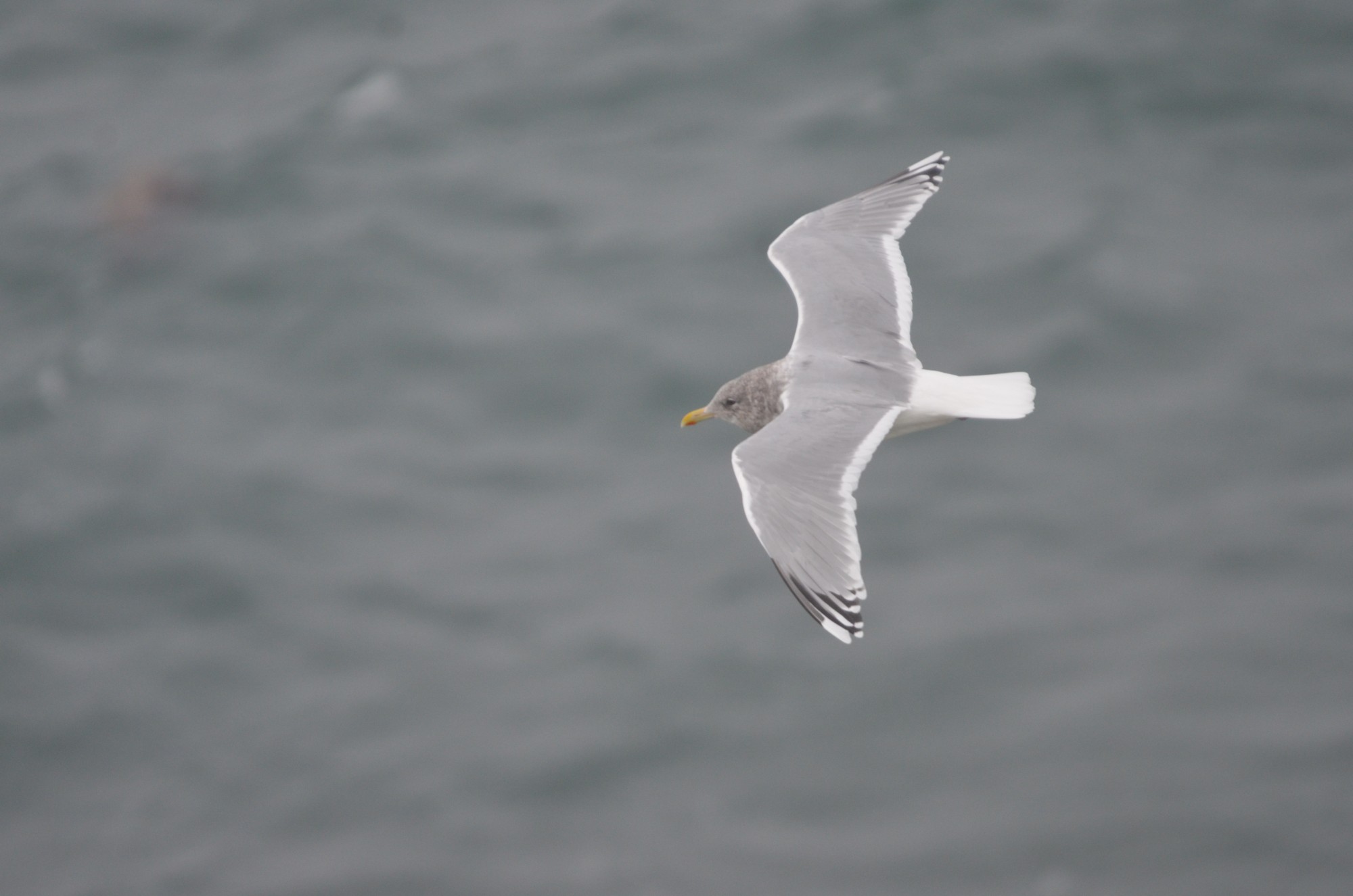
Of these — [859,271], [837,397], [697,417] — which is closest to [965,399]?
[837,397]

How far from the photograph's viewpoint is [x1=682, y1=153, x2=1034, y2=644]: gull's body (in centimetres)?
773

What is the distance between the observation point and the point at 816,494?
7.94 metres

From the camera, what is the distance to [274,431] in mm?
19578

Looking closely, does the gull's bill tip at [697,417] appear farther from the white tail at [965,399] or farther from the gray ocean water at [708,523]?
the gray ocean water at [708,523]

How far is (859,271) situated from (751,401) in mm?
1168

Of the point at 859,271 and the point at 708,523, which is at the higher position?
the point at 859,271

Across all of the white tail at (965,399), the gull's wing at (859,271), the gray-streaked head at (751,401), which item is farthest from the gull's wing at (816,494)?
the gull's wing at (859,271)

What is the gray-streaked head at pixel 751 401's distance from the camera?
29.9ft

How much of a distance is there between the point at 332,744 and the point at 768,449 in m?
11.9

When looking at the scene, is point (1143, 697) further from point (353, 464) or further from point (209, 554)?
point (209, 554)

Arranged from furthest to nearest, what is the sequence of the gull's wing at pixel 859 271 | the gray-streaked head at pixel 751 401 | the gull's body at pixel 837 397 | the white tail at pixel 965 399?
the gull's wing at pixel 859 271, the gray-streaked head at pixel 751 401, the white tail at pixel 965 399, the gull's body at pixel 837 397

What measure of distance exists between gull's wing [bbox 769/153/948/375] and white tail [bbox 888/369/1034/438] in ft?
0.80

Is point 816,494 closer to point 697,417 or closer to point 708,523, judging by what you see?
point 697,417

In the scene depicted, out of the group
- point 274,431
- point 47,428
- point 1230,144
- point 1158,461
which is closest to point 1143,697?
point 1158,461
